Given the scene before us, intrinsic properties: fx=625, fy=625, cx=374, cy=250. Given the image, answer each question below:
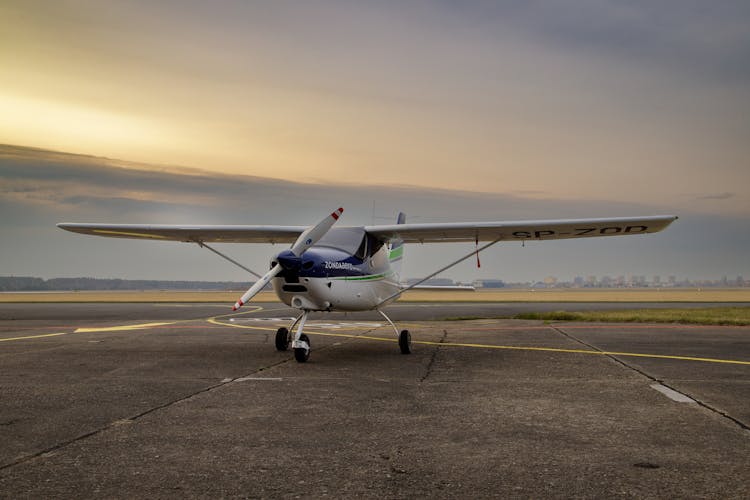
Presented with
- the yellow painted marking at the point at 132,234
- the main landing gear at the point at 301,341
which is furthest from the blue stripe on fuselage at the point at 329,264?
the yellow painted marking at the point at 132,234

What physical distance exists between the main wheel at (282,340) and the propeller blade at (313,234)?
2572 mm

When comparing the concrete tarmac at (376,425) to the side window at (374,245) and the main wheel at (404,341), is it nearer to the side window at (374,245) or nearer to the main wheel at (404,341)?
the main wheel at (404,341)

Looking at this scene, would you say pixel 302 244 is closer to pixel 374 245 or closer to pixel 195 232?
pixel 374 245

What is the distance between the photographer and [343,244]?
40.5 ft

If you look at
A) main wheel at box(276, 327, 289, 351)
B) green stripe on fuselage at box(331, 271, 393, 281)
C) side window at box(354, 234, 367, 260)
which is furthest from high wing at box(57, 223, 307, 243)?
main wheel at box(276, 327, 289, 351)

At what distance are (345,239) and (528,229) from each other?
13.9ft

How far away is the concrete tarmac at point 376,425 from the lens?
13.0 feet

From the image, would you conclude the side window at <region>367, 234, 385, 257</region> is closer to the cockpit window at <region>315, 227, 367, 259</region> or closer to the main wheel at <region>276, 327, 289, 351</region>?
the cockpit window at <region>315, 227, 367, 259</region>

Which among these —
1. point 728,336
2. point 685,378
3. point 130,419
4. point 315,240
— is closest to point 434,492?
point 130,419

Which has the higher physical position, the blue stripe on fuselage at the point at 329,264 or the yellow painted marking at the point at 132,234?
the yellow painted marking at the point at 132,234

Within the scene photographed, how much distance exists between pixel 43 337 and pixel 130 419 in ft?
38.4

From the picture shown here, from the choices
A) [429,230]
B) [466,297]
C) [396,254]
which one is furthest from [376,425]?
[466,297]

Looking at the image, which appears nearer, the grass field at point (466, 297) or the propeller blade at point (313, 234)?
the propeller blade at point (313, 234)

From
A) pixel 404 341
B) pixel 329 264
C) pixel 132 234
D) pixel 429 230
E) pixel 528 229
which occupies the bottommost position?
pixel 404 341
